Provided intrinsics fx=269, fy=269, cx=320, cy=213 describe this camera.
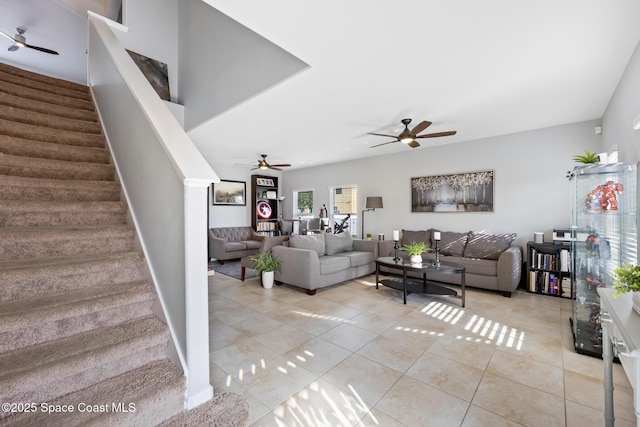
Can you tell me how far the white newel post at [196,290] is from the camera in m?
1.38

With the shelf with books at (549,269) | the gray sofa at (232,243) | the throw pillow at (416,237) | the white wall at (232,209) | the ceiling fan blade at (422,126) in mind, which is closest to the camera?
the ceiling fan blade at (422,126)

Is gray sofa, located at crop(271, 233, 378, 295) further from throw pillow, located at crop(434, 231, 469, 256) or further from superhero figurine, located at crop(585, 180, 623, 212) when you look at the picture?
superhero figurine, located at crop(585, 180, 623, 212)

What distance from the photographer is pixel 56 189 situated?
208 centimetres

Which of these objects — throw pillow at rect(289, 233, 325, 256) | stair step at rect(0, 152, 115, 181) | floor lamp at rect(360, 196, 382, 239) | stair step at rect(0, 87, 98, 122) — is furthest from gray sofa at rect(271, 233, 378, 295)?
stair step at rect(0, 87, 98, 122)

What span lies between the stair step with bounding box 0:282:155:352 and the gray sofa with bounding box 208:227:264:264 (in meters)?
4.78

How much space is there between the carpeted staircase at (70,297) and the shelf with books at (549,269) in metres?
4.77

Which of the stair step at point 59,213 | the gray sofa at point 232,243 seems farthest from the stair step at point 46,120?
the gray sofa at point 232,243

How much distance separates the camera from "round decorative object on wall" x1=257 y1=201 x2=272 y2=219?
8133 millimetres

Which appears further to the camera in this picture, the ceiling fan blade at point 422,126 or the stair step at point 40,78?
the ceiling fan blade at point 422,126

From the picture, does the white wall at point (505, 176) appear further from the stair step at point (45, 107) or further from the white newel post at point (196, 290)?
the stair step at point (45, 107)

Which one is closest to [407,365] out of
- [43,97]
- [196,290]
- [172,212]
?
[196,290]

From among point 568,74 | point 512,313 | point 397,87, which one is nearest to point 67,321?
point 397,87

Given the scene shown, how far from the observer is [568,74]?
2648 millimetres

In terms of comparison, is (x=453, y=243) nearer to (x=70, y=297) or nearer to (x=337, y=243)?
(x=337, y=243)
